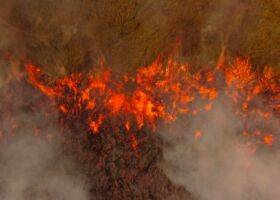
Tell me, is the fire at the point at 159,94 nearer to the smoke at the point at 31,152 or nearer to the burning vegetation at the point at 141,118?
the burning vegetation at the point at 141,118

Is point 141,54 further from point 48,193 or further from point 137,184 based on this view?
point 48,193

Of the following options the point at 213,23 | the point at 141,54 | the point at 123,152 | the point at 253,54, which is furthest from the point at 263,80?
the point at 123,152

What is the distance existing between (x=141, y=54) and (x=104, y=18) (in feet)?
→ 2.11

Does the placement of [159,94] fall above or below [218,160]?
above

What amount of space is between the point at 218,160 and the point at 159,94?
1149 millimetres

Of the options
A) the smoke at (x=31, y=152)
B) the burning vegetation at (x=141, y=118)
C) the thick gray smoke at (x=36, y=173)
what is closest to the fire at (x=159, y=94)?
the burning vegetation at (x=141, y=118)

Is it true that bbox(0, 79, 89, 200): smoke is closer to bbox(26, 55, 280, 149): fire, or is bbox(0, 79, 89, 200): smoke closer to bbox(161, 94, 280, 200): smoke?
bbox(26, 55, 280, 149): fire

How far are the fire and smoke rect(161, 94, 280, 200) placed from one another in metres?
0.11

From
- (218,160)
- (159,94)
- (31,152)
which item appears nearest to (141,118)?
(159,94)

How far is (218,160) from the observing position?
512 cm

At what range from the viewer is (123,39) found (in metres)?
4.96

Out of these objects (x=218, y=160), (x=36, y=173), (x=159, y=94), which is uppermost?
(x=159, y=94)

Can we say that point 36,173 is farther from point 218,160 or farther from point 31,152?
point 218,160

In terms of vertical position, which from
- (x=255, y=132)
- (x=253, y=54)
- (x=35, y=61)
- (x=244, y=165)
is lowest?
(x=244, y=165)
